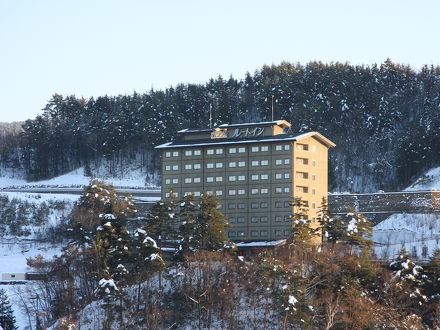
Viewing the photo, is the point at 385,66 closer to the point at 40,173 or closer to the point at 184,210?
the point at 40,173

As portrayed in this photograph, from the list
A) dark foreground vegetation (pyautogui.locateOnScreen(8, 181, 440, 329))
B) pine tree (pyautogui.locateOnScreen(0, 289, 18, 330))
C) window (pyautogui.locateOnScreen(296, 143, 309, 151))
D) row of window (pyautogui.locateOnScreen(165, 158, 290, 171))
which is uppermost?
window (pyautogui.locateOnScreen(296, 143, 309, 151))

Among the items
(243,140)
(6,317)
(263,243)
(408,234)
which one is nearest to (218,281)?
(263,243)

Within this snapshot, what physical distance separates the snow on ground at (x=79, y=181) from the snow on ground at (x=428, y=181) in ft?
122

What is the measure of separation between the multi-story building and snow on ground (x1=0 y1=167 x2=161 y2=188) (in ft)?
114

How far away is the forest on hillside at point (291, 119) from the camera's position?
4862 inches

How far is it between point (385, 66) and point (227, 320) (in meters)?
77.0

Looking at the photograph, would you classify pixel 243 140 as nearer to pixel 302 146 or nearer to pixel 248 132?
pixel 248 132

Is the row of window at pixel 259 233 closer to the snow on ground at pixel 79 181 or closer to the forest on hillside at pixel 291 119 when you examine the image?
the forest on hillside at pixel 291 119

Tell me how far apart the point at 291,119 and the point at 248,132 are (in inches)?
1379

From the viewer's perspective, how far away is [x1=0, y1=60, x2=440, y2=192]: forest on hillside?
4862 inches

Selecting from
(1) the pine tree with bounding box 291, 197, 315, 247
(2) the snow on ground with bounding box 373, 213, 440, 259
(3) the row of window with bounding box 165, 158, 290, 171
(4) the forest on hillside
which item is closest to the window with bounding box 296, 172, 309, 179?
(3) the row of window with bounding box 165, 158, 290, 171

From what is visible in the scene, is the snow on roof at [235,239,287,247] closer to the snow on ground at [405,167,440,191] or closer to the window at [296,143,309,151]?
the window at [296,143,309,151]

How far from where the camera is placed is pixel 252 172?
90.7 m

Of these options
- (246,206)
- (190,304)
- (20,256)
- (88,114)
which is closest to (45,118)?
(88,114)
